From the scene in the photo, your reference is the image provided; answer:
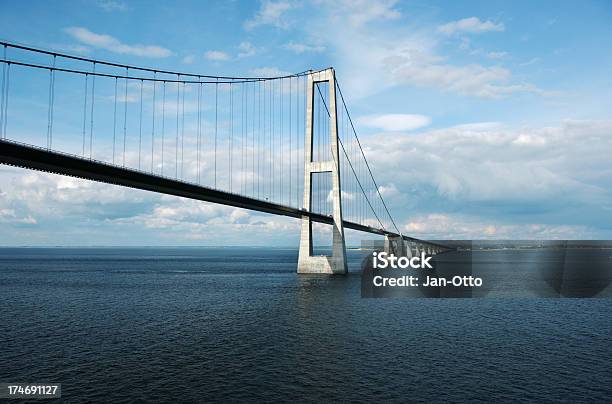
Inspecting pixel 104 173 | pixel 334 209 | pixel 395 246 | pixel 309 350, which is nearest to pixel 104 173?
pixel 104 173

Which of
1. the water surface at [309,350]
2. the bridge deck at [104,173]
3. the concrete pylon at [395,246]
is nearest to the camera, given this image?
the water surface at [309,350]

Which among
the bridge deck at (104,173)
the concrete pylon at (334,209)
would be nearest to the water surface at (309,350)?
the bridge deck at (104,173)

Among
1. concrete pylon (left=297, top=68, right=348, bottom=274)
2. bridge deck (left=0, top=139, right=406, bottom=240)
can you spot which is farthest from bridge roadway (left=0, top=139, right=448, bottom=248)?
concrete pylon (left=297, top=68, right=348, bottom=274)

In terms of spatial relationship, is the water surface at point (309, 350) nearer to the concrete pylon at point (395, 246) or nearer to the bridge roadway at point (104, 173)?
the bridge roadway at point (104, 173)

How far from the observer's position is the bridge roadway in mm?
28953

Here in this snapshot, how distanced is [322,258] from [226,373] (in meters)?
53.6

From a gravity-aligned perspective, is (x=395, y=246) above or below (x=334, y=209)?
below

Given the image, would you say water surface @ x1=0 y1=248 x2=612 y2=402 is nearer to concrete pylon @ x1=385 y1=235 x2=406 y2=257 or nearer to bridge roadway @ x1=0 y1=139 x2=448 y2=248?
bridge roadway @ x1=0 y1=139 x2=448 y2=248

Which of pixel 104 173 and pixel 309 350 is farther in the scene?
pixel 104 173

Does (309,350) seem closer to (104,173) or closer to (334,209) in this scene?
(104,173)

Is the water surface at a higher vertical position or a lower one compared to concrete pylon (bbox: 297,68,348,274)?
lower

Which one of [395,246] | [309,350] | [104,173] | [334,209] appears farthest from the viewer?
[395,246]

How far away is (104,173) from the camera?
1409 inches

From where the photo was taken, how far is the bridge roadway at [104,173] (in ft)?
95.0
